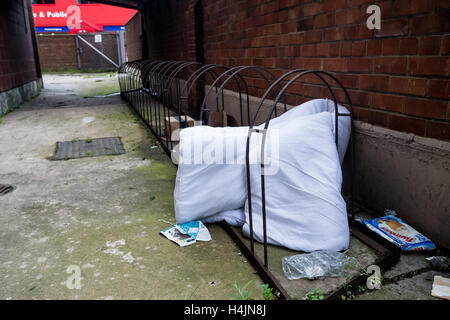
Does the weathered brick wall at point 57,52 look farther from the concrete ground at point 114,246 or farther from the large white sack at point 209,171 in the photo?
the large white sack at point 209,171

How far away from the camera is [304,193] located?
2303 millimetres

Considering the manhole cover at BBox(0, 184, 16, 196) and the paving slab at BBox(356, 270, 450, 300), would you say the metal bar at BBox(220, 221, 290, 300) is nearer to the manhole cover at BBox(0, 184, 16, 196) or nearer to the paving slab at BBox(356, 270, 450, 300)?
the paving slab at BBox(356, 270, 450, 300)

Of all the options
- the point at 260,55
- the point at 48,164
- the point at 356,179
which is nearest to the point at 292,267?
the point at 356,179

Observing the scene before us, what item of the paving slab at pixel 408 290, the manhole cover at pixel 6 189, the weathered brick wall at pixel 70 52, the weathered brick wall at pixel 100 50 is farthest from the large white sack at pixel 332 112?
the weathered brick wall at pixel 70 52

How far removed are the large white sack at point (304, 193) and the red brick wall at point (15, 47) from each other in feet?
25.6

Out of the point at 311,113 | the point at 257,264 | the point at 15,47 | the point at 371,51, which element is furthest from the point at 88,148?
the point at 15,47

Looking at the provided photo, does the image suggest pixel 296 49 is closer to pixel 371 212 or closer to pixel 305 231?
pixel 371 212

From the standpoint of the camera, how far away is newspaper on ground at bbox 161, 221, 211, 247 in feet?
8.32

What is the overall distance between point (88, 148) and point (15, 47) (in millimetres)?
6551

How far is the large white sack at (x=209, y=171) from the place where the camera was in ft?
8.51

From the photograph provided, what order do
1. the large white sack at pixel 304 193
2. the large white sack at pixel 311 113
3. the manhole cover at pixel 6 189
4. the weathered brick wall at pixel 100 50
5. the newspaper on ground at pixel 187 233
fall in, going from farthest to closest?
the weathered brick wall at pixel 100 50
the manhole cover at pixel 6 189
the large white sack at pixel 311 113
the newspaper on ground at pixel 187 233
the large white sack at pixel 304 193

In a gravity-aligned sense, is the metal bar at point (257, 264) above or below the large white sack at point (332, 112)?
below

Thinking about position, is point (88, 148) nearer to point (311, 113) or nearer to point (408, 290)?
point (311, 113)

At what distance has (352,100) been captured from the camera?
2.85 metres
